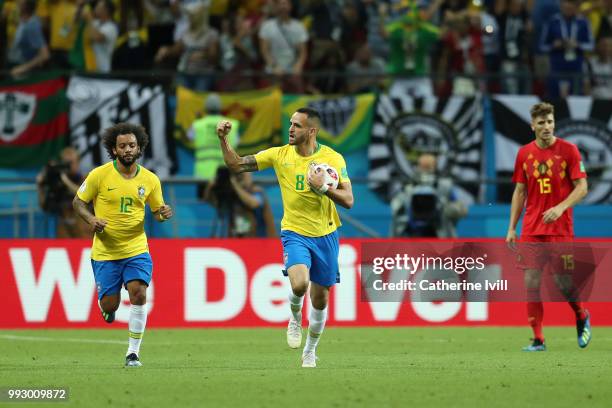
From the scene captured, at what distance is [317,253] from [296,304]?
24.9 inches

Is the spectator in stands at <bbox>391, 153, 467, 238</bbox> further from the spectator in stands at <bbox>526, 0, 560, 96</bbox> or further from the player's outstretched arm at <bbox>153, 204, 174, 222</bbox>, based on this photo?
the player's outstretched arm at <bbox>153, 204, 174, 222</bbox>

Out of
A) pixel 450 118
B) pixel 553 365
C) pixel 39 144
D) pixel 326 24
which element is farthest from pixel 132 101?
pixel 553 365

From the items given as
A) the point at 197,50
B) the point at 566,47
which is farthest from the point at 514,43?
the point at 197,50

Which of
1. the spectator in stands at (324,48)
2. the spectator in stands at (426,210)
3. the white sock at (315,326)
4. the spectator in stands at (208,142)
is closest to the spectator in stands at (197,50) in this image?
the spectator in stands at (208,142)

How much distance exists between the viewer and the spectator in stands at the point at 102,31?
23.0 metres

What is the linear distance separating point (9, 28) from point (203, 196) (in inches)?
190

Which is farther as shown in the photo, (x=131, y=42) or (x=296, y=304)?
(x=131, y=42)

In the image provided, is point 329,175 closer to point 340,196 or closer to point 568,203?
point 340,196

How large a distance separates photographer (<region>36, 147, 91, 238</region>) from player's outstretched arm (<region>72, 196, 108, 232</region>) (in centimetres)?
749

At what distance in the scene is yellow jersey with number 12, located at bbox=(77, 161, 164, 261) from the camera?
12945 millimetres

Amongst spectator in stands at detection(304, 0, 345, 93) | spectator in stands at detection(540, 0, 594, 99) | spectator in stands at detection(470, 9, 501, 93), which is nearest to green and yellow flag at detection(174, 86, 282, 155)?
spectator in stands at detection(304, 0, 345, 93)

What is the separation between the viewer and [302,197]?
12477mm

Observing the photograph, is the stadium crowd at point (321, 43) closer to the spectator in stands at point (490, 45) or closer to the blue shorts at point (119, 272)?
the spectator in stands at point (490, 45)

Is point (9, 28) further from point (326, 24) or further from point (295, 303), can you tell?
point (295, 303)
